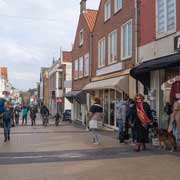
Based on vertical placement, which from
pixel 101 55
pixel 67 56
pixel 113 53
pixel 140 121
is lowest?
pixel 140 121

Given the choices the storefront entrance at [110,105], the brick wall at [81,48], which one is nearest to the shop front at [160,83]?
the storefront entrance at [110,105]

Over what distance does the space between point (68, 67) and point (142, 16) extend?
97.9 feet

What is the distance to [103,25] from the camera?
912 inches

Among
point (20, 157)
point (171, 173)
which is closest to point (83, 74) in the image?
point (20, 157)

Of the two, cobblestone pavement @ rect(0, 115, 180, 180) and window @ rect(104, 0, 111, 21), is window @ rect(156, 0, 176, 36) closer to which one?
cobblestone pavement @ rect(0, 115, 180, 180)

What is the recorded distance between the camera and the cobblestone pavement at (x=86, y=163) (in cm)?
803

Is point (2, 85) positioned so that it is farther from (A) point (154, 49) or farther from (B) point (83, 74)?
(A) point (154, 49)

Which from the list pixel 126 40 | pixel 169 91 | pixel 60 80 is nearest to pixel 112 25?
pixel 126 40

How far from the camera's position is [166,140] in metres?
11.5

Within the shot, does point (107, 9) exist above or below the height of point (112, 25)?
above

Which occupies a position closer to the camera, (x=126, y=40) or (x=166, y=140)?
(x=166, y=140)

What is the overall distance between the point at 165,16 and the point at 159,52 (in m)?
1.30

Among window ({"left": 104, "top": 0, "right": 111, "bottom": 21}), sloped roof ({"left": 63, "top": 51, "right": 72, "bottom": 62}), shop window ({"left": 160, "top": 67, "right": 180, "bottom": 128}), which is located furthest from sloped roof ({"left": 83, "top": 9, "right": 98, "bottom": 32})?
sloped roof ({"left": 63, "top": 51, "right": 72, "bottom": 62})

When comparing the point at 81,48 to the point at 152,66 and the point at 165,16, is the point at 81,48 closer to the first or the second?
the point at 165,16
